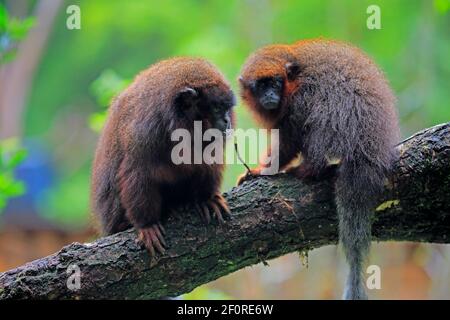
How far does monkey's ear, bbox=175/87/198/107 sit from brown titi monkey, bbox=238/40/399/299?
0.59 meters

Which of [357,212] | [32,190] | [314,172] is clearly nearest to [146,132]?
[314,172]

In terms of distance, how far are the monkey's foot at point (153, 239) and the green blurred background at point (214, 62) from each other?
5.69 feet

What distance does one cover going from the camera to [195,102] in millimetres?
3564

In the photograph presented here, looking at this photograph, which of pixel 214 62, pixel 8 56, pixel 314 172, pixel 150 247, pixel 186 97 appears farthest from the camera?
pixel 214 62

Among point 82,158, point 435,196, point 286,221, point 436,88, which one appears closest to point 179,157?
point 286,221

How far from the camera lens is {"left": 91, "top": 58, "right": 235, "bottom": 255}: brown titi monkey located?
11.5 feet

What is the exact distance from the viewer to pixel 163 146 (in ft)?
11.5

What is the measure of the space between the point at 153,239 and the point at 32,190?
6.37 metres

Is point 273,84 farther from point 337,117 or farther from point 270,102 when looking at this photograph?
point 337,117

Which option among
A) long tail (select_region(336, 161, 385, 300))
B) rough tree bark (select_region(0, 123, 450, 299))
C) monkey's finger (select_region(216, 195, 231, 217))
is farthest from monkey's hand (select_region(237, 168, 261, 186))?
long tail (select_region(336, 161, 385, 300))

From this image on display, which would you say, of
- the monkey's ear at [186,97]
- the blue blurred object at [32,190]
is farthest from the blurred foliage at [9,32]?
the blue blurred object at [32,190]

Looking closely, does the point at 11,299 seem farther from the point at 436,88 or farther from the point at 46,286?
the point at 436,88

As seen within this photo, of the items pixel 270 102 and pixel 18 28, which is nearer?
pixel 270 102
